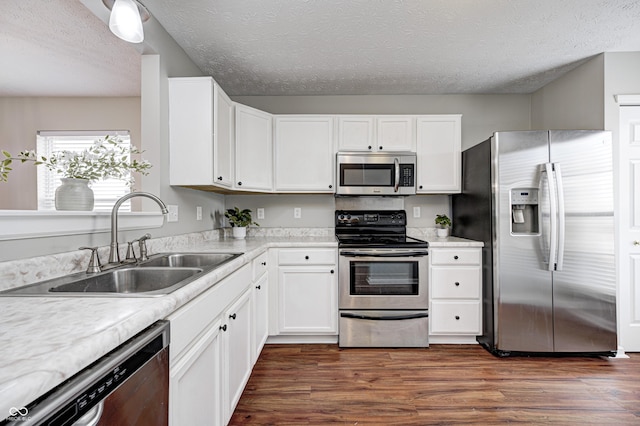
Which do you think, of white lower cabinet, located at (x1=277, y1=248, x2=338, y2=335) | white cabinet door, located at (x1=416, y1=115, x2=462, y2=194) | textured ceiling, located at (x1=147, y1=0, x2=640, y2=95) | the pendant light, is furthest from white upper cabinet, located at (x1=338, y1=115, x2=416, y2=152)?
the pendant light

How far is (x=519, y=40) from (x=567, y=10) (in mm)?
354

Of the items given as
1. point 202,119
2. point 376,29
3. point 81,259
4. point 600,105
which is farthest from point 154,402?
point 600,105

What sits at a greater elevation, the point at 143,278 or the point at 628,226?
the point at 628,226

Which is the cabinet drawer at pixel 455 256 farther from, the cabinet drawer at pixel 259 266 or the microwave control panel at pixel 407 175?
the cabinet drawer at pixel 259 266

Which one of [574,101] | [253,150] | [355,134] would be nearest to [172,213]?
[253,150]

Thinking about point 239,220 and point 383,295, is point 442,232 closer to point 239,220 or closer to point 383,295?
point 383,295

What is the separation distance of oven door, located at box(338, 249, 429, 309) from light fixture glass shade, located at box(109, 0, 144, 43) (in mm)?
1963

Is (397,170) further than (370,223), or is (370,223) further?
(370,223)

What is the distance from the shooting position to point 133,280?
1467 millimetres

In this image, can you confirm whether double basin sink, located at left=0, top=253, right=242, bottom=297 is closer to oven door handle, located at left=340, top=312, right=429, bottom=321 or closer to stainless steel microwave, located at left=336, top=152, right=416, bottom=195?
oven door handle, located at left=340, top=312, right=429, bottom=321

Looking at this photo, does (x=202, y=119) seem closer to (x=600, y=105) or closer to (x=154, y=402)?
(x=154, y=402)

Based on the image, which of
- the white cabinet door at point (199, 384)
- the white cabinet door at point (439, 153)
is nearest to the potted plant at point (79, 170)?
the white cabinet door at point (199, 384)

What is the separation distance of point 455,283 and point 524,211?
783 mm

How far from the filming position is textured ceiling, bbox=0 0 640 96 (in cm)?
195
